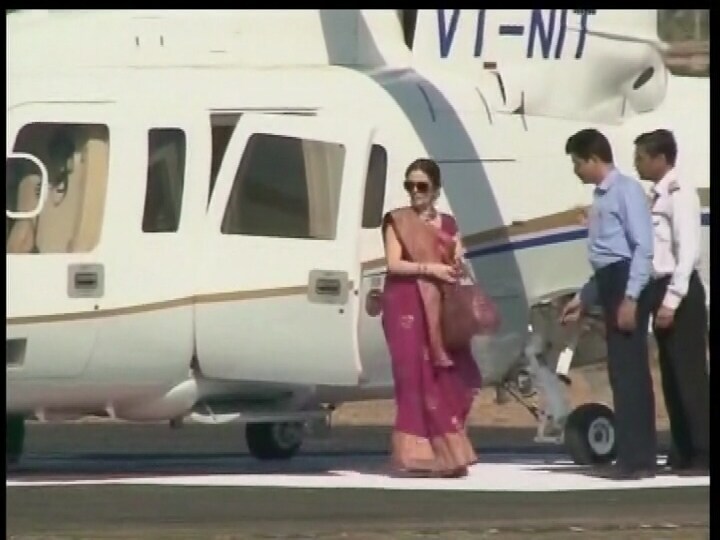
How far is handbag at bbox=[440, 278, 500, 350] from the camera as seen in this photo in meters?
12.3

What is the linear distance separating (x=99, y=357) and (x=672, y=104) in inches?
153

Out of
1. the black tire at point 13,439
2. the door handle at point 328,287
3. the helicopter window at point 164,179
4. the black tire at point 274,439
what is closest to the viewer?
the helicopter window at point 164,179

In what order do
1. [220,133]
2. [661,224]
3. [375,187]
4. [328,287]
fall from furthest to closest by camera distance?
1. [375,187]
2. [220,133]
3. [328,287]
4. [661,224]

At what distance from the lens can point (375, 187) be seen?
13.0 meters

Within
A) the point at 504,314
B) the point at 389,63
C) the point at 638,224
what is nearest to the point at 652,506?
the point at 638,224

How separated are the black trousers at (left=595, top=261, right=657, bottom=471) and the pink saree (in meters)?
0.77

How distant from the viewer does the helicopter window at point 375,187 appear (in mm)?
12984

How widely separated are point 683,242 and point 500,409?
308 inches

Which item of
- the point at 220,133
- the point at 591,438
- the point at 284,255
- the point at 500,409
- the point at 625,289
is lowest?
the point at 591,438

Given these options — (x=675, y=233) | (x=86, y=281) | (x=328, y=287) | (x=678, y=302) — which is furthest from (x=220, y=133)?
(x=678, y=302)

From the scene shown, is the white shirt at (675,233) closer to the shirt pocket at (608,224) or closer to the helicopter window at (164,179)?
the shirt pocket at (608,224)

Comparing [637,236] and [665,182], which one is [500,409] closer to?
[665,182]

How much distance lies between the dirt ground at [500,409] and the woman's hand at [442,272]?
21.9 ft

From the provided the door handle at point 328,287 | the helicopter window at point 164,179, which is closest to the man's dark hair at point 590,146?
the door handle at point 328,287
